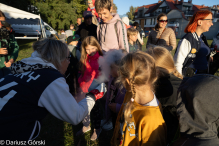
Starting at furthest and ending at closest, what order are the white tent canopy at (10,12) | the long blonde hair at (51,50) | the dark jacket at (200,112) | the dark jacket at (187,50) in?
the white tent canopy at (10,12)
the dark jacket at (187,50)
the long blonde hair at (51,50)
the dark jacket at (200,112)

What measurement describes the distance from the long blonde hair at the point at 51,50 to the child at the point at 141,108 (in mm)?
790

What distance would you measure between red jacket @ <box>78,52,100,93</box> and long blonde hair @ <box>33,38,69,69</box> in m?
0.95

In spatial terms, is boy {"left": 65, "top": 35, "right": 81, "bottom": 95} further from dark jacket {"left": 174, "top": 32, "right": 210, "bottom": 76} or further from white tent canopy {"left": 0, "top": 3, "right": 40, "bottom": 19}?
white tent canopy {"left": 0, "top": 3, "right": 40, "bottom": 19}

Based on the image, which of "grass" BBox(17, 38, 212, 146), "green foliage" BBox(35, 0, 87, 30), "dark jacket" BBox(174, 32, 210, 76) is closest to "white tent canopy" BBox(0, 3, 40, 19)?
"grass" BBox(17, 38, 212, 146)

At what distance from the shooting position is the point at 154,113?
1.19 metres

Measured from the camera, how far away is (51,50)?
1.60m

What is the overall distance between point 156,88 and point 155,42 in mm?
2392

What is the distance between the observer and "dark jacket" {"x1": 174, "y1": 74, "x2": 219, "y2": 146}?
91 centimetres

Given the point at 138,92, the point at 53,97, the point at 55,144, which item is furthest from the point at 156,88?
the point at 55,144

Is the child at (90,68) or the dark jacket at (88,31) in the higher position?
the dark jacket at (88,31)

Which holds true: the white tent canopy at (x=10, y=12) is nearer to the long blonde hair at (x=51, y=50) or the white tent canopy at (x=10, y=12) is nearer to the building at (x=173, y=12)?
the long blonde hair at (x=51, y=50)

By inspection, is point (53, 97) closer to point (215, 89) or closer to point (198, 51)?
point (215, 89)

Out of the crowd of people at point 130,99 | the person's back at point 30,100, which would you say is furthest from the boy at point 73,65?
the person's back at point 30,100

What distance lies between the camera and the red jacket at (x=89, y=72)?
101 inches
